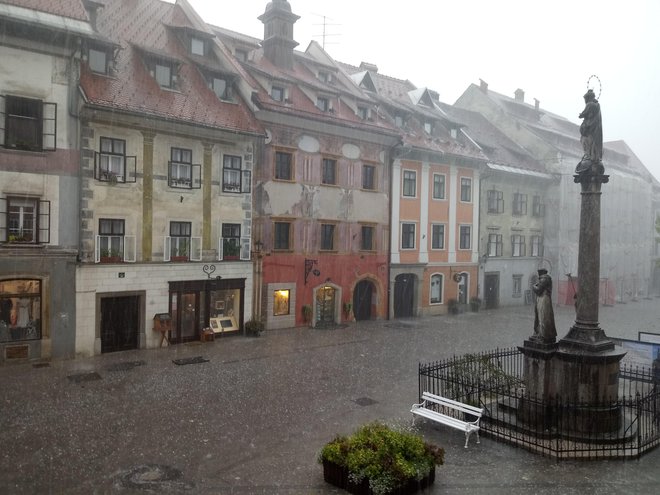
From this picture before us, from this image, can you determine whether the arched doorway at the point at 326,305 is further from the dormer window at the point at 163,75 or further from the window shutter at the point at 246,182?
the dormer window at the point at 163,75

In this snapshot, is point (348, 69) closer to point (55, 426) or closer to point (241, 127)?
point (241, 127)

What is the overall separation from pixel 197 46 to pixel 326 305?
14226mm

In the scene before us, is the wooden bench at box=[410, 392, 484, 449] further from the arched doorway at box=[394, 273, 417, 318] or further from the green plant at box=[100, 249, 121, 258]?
the arched doorway at box=[394, 273, 417, 318]

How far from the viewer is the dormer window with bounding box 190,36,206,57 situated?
2509cm

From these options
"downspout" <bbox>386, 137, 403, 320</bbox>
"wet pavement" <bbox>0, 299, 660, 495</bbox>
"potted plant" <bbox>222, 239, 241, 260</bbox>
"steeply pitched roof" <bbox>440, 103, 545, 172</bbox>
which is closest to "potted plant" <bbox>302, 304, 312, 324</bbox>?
"wet pavement" <bbox>0, 299, 660, 495</bbox>

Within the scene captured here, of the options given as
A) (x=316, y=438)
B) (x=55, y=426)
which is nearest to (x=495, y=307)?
(x=316, y=438)

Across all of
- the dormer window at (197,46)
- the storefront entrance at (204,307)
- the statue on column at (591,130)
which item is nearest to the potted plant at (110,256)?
the storefront entrance at (204,307)

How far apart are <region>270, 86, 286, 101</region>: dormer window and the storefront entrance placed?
914 cm

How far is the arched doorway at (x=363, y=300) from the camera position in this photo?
29312mm

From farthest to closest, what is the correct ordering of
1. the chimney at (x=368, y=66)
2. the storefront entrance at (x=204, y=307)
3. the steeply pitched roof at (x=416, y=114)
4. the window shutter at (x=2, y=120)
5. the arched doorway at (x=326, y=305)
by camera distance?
the chimney at (x=368, y=66) < the steeply pitched roof at (x=416, y=114) < the arched doorway at (x=326, y=305) < the storefront entrance at (x=204, y=307) < the window shutter at (x=2, y=120)

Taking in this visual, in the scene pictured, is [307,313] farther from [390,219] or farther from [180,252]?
[390,219]

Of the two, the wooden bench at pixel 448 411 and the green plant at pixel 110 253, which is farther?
the green plant at pixel 110 253

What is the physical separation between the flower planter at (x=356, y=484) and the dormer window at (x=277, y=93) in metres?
20.1

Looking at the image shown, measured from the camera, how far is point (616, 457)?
1067cm
